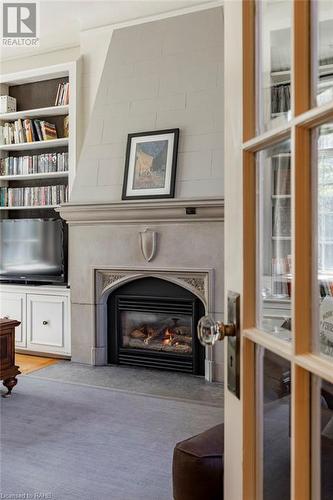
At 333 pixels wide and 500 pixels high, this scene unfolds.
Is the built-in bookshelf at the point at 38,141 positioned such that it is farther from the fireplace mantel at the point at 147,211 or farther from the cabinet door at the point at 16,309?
the cabinet door at the point at 16,309

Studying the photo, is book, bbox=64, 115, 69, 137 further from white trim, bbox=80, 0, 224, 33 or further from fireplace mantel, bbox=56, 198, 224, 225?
fireplace mantel, bbox=56, 198, 224, 225

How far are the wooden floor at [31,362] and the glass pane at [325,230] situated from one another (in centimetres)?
380

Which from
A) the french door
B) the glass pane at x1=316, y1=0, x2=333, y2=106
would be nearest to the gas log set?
the french door

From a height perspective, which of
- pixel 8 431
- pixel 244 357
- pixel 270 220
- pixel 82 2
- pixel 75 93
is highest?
pixel 82 2

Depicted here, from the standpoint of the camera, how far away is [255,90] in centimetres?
82

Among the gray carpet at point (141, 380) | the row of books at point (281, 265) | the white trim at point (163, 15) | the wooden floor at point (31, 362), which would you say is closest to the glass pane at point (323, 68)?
the row of books at point (281, 265)

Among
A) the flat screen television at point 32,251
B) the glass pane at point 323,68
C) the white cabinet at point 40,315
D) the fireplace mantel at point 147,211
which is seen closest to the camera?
the glass pane at point 323,68

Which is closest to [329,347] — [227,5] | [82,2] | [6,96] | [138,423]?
[227,5]

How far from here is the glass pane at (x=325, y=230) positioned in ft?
2.10

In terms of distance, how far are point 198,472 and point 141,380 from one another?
262 cm

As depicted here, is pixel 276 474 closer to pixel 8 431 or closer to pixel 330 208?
pixel 330 208

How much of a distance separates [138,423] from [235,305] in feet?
7.35

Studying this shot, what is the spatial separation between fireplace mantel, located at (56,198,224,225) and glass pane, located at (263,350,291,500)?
114 inches

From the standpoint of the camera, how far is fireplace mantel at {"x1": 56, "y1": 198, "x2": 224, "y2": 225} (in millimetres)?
3684
